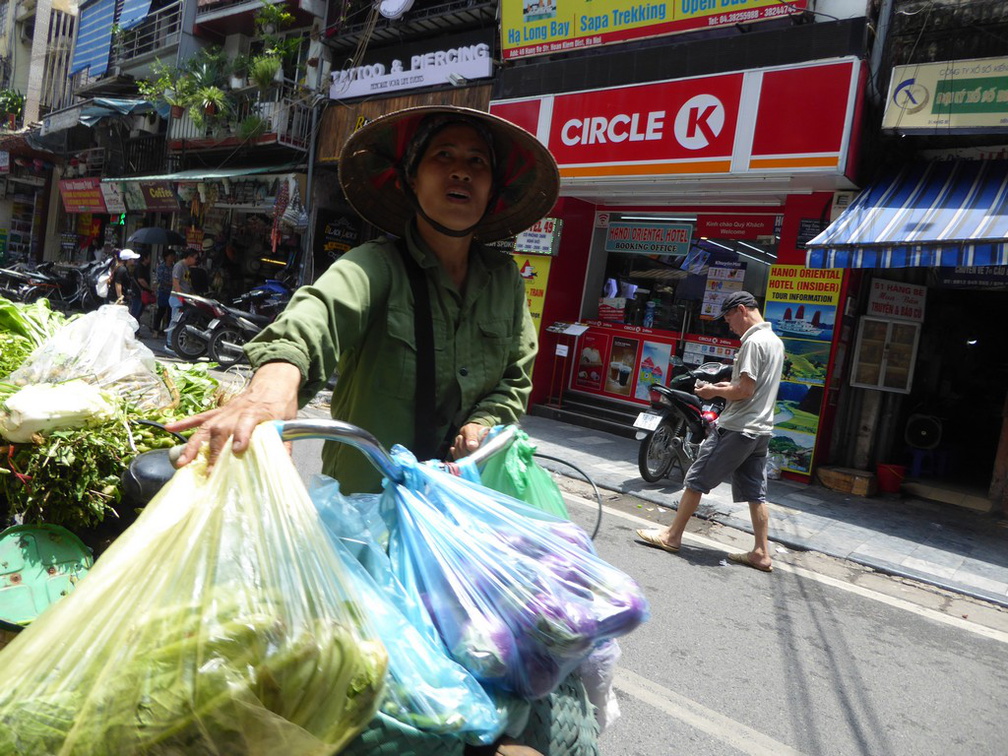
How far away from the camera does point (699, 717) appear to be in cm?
303

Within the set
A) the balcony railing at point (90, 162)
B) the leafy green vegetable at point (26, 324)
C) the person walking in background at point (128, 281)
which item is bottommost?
the leafy green vegetable at point (26, 324)

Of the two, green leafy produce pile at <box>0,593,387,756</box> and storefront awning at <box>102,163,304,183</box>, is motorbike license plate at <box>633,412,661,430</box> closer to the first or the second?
green leafy produce pile at <box>0,593,387,756</box>

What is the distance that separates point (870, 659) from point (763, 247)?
607 cm

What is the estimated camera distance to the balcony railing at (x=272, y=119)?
45.7 feet

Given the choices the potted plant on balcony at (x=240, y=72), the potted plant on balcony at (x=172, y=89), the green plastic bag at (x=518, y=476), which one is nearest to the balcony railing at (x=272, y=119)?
the potted plant on balcony at (x=240, y=72)

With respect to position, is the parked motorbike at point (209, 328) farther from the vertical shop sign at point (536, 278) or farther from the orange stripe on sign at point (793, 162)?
the orange stripe on sign at point (793, 162)

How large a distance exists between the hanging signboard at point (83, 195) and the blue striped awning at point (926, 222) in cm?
1861

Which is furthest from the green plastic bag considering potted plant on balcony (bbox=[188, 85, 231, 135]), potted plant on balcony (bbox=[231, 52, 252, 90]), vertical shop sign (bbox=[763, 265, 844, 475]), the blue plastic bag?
potted plant on balcony (bbox=[188, 85, 231, 135])

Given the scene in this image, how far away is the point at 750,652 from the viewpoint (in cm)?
371

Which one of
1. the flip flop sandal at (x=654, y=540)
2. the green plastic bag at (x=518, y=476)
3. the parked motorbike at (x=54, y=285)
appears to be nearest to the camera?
the green plastic bag at (x=518, y=476)

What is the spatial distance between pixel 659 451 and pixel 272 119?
35.4 ft

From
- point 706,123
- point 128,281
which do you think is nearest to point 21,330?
point 706,123

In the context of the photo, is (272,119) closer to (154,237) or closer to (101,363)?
(154,237)

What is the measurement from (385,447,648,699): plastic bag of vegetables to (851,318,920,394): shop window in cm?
763
